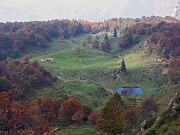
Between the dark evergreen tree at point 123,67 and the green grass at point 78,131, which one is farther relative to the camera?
the dark evergreen tree at point 123,67

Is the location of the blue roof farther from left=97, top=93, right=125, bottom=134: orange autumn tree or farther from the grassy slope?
left=97, top=93, right=125, bottom=134: orange autumn tree

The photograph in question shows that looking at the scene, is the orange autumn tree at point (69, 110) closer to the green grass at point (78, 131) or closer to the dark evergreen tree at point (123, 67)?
the green grass at point (78, 131)

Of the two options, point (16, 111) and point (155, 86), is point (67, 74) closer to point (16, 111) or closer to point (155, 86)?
point (155, 86)

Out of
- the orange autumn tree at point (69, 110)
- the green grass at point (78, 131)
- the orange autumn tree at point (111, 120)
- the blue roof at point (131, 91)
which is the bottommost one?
the blue roof at point (131, 91)

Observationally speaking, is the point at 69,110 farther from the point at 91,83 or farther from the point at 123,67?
the point at 123,67

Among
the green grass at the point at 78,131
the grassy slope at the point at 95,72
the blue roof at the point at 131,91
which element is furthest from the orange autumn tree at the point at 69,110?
the blue roof at the point at 131,91

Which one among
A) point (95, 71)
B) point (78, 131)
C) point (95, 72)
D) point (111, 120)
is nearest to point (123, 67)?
point (95, 72)

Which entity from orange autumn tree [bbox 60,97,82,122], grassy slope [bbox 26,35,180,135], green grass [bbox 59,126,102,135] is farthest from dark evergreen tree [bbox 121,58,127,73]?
green grass [bbox 59,126,102,135]

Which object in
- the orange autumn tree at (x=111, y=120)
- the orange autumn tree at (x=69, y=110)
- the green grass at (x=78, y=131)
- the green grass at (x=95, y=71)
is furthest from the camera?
the green grass at (x=95, y=71)

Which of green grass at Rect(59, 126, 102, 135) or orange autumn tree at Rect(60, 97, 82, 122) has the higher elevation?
orange autumn tree at Rect(60, 97, 82, 122)

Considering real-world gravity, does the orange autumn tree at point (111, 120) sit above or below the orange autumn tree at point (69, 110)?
above

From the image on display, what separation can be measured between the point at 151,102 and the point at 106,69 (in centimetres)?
6693

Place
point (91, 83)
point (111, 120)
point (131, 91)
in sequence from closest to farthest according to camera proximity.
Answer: point (111, 120), point (131, 91), point (91, 83)

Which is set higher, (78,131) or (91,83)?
(91,83)
